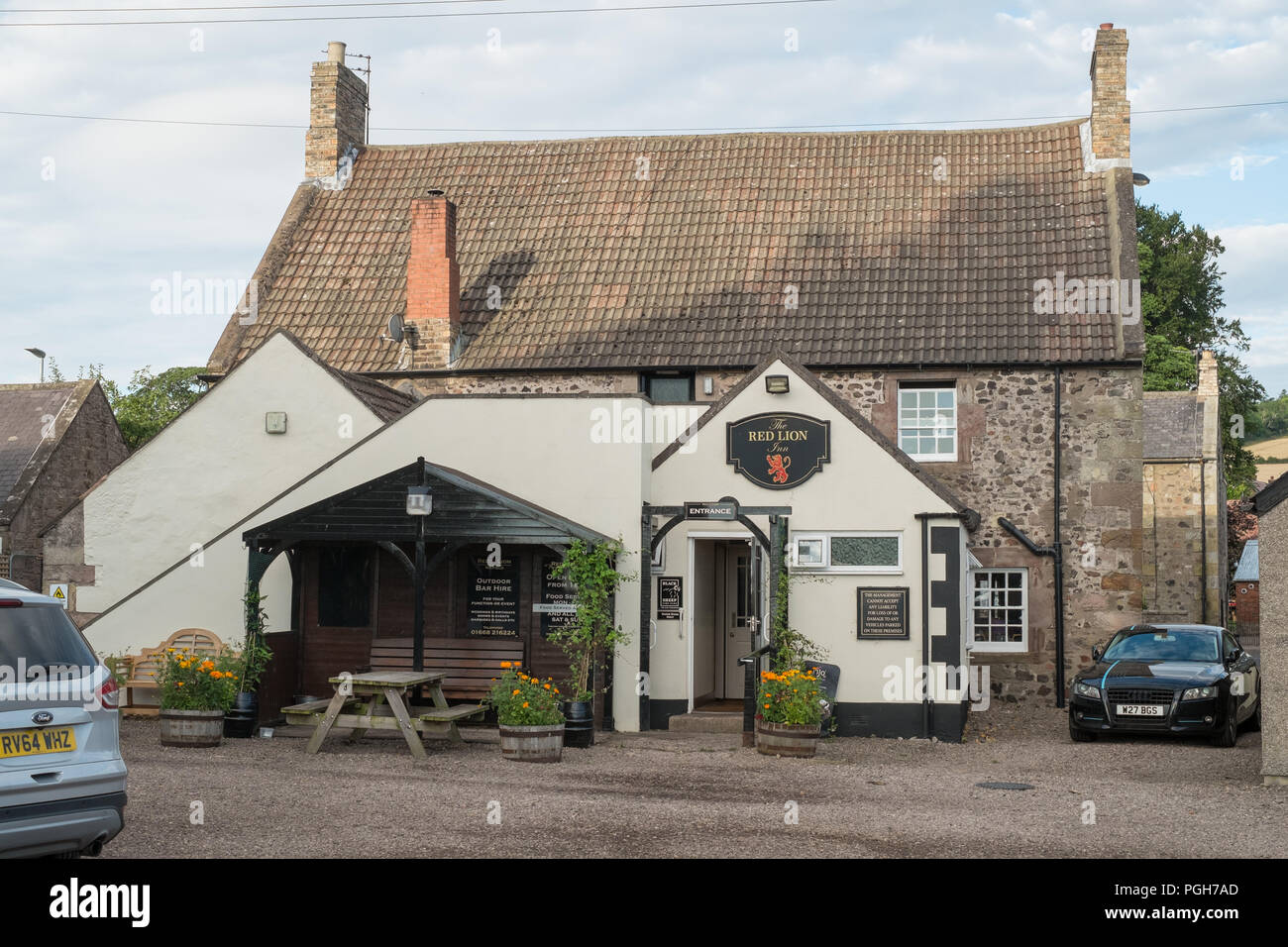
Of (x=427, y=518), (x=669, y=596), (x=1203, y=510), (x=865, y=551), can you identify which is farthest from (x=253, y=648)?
(x=1203, y=510)

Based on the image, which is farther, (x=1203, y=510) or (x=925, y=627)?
(x=1203, y=510)

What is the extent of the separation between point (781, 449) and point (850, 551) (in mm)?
1567

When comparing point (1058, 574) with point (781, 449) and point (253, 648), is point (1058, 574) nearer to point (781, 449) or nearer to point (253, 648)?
point (781, 449)

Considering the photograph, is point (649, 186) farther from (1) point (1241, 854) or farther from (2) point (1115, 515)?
(1) point (1241, 854)

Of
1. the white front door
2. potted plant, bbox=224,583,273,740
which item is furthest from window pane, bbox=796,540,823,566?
potted plant, bbox=224,583,273,740

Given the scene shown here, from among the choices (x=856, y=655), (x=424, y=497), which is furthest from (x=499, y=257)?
(x=856, y=655)

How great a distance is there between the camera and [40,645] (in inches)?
297

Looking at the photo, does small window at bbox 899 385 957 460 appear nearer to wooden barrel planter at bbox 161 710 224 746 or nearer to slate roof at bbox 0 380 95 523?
wooden barrel planter at bbox 161 710 224 746

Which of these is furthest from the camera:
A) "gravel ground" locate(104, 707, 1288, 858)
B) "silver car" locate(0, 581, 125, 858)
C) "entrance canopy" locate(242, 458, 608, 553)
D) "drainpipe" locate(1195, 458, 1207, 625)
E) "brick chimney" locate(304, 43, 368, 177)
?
"drainpipe" locate(1195, 458, 1207, 625)

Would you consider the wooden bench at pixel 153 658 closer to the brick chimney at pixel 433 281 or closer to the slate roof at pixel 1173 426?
the brick chimney at pixel 433 281

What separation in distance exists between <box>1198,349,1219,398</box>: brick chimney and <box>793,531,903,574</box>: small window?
26513 millimetres

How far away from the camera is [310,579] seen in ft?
57.1

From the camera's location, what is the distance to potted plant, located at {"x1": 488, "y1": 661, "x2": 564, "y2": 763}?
13562mm

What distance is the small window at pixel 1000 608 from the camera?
20594mm
